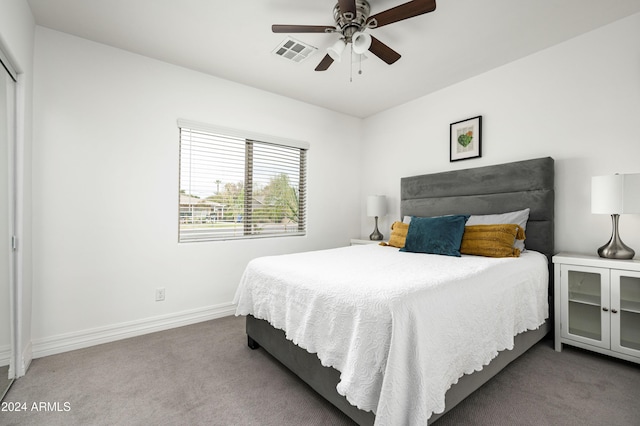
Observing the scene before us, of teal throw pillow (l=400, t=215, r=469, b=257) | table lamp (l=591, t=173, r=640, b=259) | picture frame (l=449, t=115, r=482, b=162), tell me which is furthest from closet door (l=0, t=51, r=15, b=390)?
table lamp (l=591, t=173, r=640, b=259)

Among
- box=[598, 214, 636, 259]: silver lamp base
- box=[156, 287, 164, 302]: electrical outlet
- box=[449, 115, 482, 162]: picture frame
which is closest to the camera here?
box=[598, 214, 636, 259]: silver lamp base

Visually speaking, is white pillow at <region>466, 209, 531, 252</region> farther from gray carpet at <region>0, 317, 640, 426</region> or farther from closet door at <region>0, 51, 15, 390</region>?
closet door at <region>0, 51, 15, 390</region>

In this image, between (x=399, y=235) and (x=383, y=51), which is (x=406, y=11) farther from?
(x=399, y=235)

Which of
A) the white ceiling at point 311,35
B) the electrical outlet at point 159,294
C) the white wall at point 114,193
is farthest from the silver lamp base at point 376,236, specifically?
the electrical outlet at point 159,294

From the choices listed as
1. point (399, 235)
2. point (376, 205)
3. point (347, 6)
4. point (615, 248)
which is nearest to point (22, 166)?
point (347, 6)

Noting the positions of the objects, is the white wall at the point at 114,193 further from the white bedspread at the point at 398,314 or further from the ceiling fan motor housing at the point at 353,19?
the ceiling fan motor housing at the point at 353,19

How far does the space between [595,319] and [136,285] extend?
3.87m

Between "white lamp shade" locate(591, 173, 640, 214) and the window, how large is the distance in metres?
2.98

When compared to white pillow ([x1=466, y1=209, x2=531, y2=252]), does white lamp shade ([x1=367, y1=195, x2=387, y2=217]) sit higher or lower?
higher

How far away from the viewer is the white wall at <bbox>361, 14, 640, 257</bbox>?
7.68 ft

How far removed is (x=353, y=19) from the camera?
6.40ft

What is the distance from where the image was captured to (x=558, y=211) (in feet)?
8.79

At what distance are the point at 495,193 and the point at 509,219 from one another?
1.20 feet

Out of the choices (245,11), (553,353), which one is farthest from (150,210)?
(553,353)
